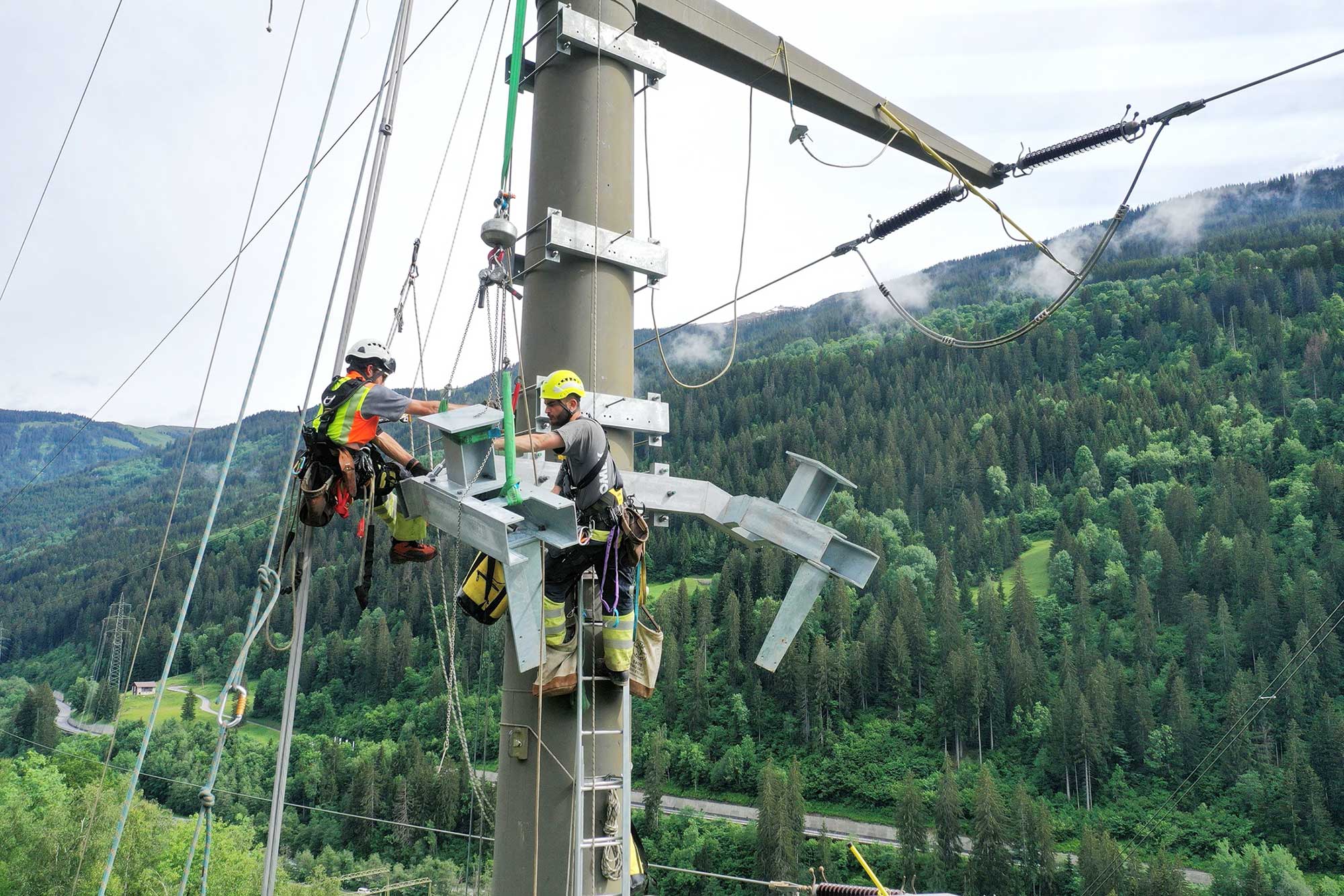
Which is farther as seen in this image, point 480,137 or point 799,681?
point 799,681

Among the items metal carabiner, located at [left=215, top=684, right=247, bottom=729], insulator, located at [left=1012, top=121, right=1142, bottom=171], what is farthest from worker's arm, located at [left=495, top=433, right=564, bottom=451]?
insulator, located at [left=1012, top=121, right=1142, bottom=171]

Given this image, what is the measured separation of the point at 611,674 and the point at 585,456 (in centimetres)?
130

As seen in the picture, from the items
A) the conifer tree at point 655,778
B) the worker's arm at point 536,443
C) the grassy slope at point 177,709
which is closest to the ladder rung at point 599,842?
the worker's arm at point 536,443

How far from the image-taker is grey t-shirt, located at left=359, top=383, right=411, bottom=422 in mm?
5418

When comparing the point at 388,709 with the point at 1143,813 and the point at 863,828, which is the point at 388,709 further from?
the point at 1143,813

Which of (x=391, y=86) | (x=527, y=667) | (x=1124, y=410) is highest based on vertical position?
(x=1124, y=410)

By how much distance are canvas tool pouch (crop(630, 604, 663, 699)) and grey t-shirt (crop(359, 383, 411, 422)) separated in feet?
6.21

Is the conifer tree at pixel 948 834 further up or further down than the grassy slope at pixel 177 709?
further down

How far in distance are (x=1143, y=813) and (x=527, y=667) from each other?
340 ft

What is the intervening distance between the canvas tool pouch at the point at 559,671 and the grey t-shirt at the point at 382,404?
1.67 m

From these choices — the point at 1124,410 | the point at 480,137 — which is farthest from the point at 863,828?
the point at 480,137

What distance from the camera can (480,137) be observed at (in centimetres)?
762

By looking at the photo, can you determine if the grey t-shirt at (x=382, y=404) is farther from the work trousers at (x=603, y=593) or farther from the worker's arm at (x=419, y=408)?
the work trousers at (x=603, y=593)

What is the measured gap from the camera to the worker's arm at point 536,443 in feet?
15.1
